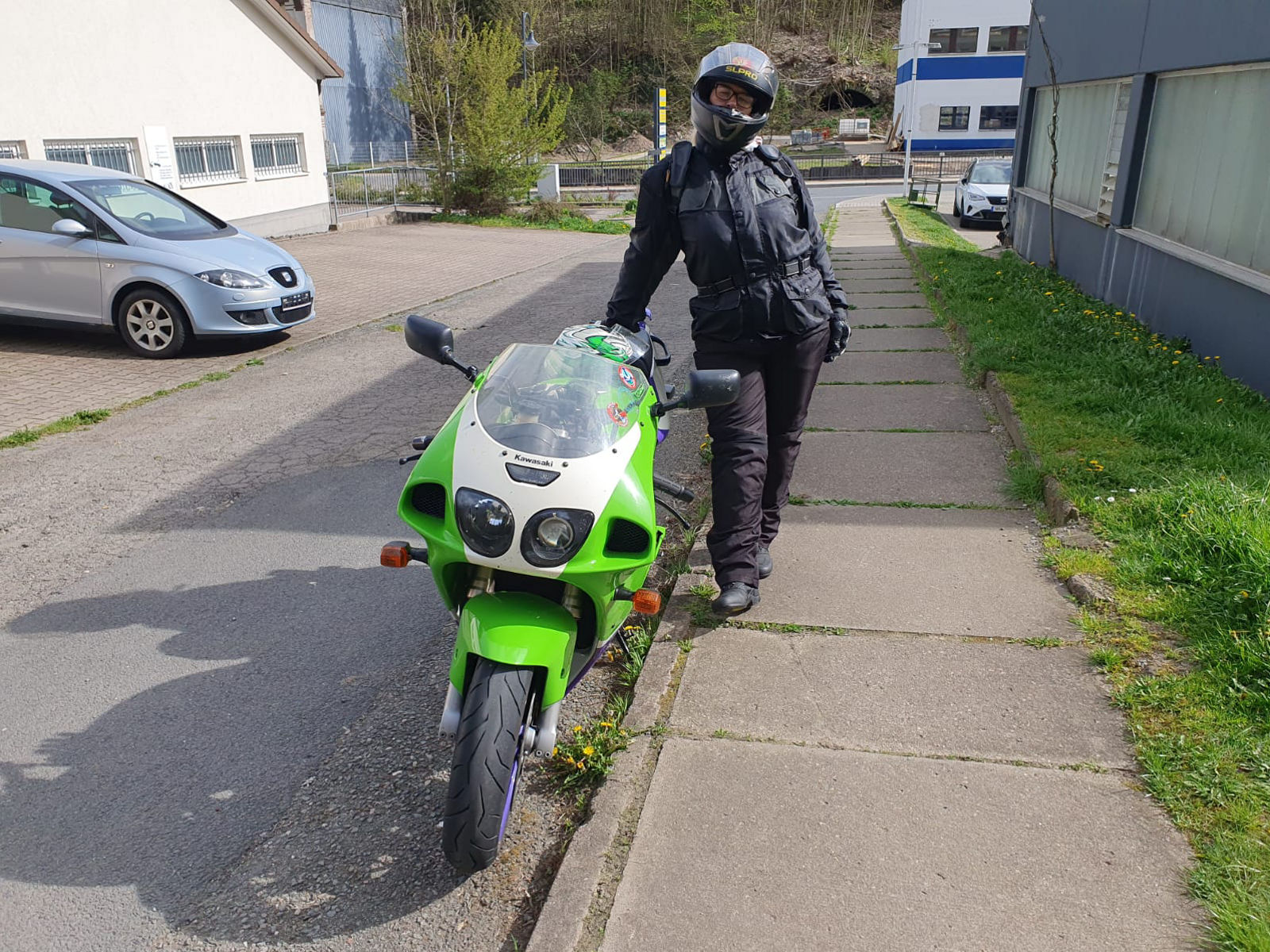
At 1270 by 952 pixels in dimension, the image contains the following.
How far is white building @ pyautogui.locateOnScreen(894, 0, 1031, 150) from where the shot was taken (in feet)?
154

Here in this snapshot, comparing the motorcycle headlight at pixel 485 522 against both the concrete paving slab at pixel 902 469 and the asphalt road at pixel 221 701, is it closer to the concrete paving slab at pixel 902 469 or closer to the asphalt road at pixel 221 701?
the asphalt road at pixel 221 701

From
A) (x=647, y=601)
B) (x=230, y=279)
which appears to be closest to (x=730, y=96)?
(x=647, y=601)

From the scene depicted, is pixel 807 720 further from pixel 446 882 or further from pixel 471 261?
pixel 471 261

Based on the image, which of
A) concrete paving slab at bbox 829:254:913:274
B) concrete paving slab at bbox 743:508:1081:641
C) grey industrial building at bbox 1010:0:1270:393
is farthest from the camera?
concrete paving slab at bbox 829:254:913:274

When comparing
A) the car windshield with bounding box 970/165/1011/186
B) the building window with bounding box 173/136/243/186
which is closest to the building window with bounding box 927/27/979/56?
the car windshield with bounding box 970/165/1011/186

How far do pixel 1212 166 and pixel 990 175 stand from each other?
1701 cm

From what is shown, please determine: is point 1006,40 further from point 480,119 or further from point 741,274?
point 741,274

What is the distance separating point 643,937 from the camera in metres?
2.45

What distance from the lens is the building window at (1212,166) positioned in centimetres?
705

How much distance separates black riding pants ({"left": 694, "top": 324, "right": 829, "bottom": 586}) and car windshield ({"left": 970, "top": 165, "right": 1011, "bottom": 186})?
21657 millimetres

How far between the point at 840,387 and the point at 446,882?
18.5ft

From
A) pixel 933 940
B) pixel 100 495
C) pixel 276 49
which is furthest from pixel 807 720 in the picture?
pixel 276 49

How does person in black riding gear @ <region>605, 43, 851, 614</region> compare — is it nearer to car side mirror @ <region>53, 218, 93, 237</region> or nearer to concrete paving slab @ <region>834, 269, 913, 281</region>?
car side mirror @ <region>53, 218, 93, 237</region>

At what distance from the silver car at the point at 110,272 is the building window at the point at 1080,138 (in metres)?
Answer: 9.18
